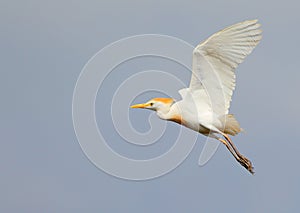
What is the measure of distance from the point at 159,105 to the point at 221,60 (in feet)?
7.88

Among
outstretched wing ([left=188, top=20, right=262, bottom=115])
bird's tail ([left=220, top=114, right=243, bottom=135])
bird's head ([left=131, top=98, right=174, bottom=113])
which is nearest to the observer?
outstretched wing ([left=188, top=20, right=262, bottom=115])

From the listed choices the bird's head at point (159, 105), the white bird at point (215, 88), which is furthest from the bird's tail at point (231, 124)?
the bird's head at point (159, 105)

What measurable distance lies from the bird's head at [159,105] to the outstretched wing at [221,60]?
3.33 ft

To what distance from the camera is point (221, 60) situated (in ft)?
82.5

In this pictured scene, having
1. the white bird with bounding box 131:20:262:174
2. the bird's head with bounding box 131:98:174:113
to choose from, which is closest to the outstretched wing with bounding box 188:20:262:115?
the white bird with bounding box 131:20:262:174

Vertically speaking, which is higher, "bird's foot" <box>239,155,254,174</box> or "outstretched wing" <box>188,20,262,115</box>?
"outstretched wing" <box>188,20,262,115</box>

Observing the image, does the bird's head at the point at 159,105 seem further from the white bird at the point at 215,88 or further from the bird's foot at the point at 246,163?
the bird's foot at the point at 246,163

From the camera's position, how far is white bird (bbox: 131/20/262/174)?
2475 cm

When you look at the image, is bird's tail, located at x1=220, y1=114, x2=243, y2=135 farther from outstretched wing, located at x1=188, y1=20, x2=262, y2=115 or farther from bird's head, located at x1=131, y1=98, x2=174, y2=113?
bird's head, located at x1=131, y1=98, x2=174, y2=113

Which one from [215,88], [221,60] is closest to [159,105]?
[215,88]

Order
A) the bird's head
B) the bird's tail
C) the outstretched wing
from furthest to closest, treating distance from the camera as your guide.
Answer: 1. the bird's head
2. the bird's tail
3. the outstretched wing


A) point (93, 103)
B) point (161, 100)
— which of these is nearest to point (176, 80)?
point (161, 100)

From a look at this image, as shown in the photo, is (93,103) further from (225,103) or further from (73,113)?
(225,103)

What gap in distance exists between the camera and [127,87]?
27.5 m
